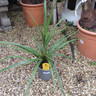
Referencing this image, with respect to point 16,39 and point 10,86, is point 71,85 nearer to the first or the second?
point 10,86

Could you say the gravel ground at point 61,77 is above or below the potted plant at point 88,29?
below

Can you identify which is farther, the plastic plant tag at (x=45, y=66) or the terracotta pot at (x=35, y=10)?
the terracotta pot at (x=35, y=10)

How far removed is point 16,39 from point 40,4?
799mm

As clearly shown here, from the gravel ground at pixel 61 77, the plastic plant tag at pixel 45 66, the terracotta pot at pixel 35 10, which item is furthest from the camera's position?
the terracotta pot at pixel 35 10

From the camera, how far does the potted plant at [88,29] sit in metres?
1.59

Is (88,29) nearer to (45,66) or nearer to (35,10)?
(45,66)

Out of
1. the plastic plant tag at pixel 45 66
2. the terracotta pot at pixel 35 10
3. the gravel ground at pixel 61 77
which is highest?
the terracotta pot at pixel 35 10

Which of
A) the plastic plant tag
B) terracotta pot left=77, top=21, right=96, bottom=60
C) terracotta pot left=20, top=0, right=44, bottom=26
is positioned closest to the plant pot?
the plastic plant tag

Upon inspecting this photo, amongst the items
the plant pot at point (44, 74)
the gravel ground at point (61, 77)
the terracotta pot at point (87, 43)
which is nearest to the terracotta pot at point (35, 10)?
the gravel ground at point (61, 77)

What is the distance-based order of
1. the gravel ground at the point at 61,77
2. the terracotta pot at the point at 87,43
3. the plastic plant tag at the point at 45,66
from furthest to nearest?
the terracotta pot at the point at 87,43 < the gravel ground at the point at 61,77 < the plastic plant tag at the point at 45,66

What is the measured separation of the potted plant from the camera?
1587mm

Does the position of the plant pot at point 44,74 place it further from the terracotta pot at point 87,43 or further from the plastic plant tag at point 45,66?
the terracotta pot at point 87,43

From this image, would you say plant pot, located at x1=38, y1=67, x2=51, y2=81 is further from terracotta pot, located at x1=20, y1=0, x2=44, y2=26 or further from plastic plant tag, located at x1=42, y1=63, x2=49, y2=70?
terracotta pot, located at x1=20, y1=0, x2=44, y2=26

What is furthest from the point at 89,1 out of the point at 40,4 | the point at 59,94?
the point at 59,94
